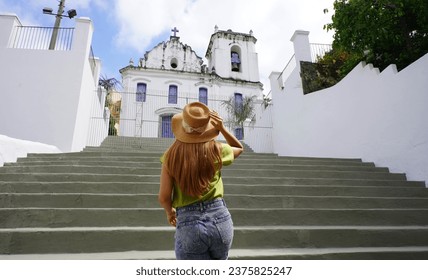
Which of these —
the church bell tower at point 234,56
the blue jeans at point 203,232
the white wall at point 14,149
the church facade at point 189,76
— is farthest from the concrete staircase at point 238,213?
the church bell tower at point 234,56

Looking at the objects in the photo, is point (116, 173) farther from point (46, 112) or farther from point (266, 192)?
point (46, 112)

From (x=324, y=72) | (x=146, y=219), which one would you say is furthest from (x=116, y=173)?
(x=324, y=72)

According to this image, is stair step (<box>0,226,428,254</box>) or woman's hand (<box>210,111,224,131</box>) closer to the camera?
woman's hand (<box>210,111,224,131</box>)

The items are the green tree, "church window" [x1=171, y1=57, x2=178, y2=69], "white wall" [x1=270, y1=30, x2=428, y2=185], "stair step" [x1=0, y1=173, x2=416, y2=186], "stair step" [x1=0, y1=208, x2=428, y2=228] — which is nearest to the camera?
"stair step" [x1=0, y1=208, x2=428, y2=228]

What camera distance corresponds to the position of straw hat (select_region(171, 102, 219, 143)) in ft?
4.61

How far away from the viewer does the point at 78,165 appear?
4.64m

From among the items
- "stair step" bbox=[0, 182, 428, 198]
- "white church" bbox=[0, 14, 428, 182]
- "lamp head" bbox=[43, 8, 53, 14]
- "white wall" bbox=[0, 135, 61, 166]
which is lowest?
"stair step" bbox=[0, 182, 428, 198]

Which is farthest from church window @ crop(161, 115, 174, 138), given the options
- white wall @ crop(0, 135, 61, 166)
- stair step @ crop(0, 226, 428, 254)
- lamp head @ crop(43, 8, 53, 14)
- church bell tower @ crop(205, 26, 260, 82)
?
stair step @ crop(0, 226, 428, 254)

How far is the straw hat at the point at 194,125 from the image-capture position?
1.41 metres

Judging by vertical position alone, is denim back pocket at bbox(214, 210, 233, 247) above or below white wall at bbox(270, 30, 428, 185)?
below

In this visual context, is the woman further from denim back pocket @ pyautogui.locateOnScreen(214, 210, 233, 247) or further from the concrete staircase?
the concrete staircase

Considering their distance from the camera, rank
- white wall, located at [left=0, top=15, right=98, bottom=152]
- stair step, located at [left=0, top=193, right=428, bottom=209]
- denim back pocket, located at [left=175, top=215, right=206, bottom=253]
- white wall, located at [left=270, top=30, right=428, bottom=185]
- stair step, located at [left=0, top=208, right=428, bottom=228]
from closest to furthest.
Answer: denim back pocket, located at [left=175, top=215, right=206, bottom=253]
stair step, located at [left=0, top=208, right=428, bottom=228]
stair step, located at [left=0, top=193, right=428, bottom=209]
white wall, located at [left=270, top=30, right=428, bottom=185]
white wall, located at [left=0, top=15, right=98, bottom=152]

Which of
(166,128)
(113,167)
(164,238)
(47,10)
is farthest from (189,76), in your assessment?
(164,238)

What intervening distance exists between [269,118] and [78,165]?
8.03 metres
